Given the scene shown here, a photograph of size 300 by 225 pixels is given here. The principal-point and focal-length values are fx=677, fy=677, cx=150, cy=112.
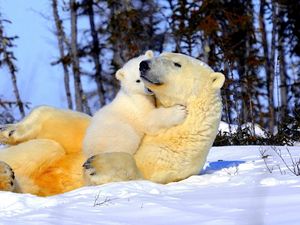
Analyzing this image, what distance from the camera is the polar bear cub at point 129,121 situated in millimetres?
5266

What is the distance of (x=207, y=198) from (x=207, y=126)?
117 cm

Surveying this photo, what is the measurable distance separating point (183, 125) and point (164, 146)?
24 cm

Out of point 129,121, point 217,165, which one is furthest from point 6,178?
point 217,165

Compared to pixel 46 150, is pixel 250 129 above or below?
below

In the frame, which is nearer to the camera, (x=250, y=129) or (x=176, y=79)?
(x=176, y=79)

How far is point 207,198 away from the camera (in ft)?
14.4

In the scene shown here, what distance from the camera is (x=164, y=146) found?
532 centimetres

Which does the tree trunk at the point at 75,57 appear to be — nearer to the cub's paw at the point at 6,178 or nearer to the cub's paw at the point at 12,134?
the cub's paw at the point at 12,134

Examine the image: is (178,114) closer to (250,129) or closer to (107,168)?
(107,168)

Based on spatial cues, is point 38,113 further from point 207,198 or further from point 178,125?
point 207,198

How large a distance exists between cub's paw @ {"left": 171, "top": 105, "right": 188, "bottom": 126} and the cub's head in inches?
10.6

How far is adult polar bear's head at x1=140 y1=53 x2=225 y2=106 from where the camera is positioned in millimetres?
5352

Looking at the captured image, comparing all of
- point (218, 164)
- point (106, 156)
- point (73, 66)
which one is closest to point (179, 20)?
point (73, 66)

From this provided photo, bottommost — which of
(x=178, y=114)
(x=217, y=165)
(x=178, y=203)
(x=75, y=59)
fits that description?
(x=75, y=59)
